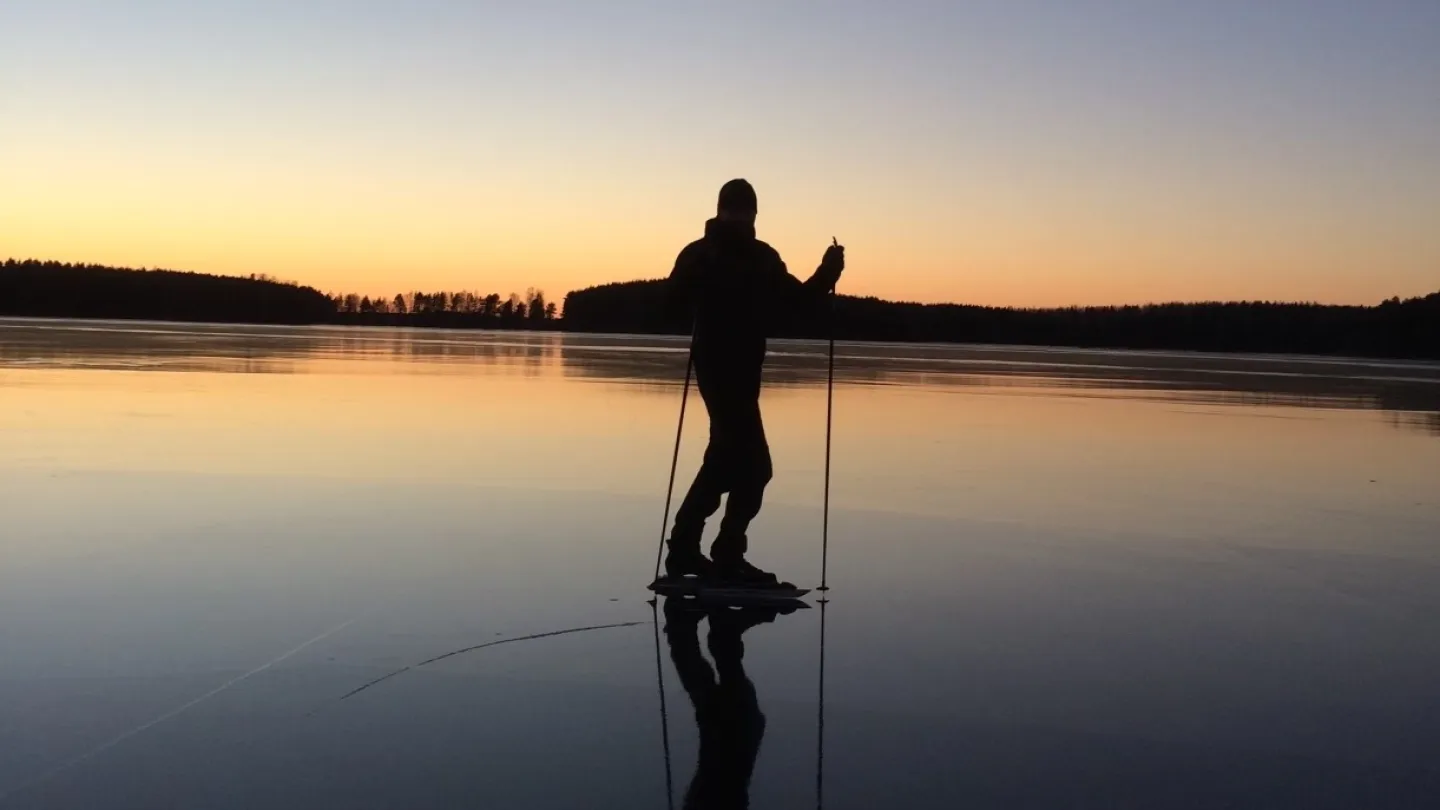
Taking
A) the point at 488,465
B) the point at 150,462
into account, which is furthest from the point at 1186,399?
the point at 150,462

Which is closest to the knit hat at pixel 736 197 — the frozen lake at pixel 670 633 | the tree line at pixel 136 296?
the frozen lake at pixel 670 633

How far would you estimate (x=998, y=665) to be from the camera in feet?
14.6

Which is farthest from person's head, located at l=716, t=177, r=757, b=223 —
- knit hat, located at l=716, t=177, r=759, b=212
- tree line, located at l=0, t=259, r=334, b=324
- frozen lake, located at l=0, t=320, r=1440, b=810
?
tree line, located at l=0, t=259, r=334, b=324

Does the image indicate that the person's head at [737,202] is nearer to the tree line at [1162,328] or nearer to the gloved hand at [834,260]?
the gloved hand at [834,260]

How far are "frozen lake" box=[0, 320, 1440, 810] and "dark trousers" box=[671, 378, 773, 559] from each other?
0.45 meters

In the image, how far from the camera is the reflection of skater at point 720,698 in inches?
127

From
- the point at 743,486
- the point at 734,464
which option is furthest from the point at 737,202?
the point at 743,486

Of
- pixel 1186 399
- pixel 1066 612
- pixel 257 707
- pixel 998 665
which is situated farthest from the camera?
pixel 1186 399

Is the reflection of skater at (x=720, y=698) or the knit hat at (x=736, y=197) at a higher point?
the knit hat at (x=736, y=197)

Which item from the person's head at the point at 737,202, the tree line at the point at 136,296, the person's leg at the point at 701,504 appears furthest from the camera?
the tree line at the point at 136,296

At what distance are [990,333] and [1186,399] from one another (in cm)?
10545

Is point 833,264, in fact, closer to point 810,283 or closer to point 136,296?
point 810,283

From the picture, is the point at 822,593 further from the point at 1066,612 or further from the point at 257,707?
the point at 257,707

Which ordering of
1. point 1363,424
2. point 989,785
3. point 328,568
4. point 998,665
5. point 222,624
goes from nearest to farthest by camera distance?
1. point 989,785
2. point 998,665
3. point 222,624
4. point 328,568
5. point 1363,424
